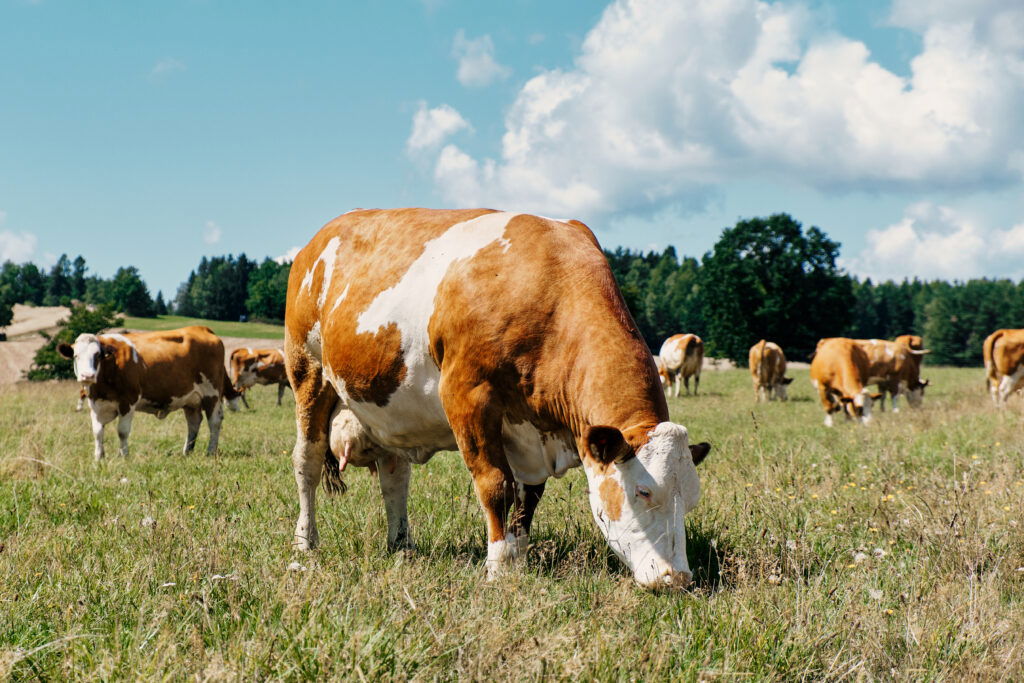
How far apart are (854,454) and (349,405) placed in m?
6.58

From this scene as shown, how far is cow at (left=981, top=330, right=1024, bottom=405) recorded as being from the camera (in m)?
20.7

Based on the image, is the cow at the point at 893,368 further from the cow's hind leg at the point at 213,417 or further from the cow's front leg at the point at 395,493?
the cow's front leg at the point at 395,493

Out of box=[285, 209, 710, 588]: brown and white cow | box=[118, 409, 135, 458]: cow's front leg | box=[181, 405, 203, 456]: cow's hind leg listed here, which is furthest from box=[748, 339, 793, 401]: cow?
box=[285, 209, 710, 588]: brown and white cow

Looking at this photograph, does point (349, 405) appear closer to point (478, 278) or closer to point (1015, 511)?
point (478, 278)

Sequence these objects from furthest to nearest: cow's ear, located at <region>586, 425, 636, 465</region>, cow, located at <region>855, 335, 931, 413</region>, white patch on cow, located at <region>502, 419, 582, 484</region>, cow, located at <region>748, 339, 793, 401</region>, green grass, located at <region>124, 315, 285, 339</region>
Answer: green grass, located at <region>124, 315, 285, 339</region>
cow, located at <region>748, 339, 793, 401</region>
cow, located at <region>855, 335, 931, 413</region>
white patch on cow, located at <region>502, 419, 582, 484</region>
cow's ear, located at <region>586, 425, 636, 465</region>

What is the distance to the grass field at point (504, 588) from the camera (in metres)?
2.97

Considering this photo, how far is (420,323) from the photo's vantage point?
4.49m

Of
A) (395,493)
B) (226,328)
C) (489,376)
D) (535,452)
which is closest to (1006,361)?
(395,493)

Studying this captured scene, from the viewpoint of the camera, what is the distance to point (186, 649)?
2967 mm

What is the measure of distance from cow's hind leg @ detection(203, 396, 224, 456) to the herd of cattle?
6764mm

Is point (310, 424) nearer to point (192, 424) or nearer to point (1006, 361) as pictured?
point (192, 424)

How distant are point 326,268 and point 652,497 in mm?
2999

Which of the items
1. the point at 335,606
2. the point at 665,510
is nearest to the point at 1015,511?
the point at 665,510

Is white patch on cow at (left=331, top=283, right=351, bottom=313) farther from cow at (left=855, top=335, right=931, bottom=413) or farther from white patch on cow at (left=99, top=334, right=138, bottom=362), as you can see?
cow at (left=855, top=335, right=931, bottom=413)
